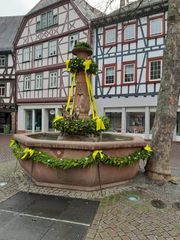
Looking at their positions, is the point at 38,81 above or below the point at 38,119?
above

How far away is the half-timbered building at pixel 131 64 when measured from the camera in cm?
1510

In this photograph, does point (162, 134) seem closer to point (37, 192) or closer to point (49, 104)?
point (37, 192)

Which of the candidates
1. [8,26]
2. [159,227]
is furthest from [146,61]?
[8,26]

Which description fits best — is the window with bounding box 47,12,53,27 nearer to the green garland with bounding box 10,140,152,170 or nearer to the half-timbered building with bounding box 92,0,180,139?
the half-timbered building with bounding box 92,0,180,139

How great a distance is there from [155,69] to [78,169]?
488 inches

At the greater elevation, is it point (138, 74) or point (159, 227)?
point (138, 74)

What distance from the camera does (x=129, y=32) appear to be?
1631 cm

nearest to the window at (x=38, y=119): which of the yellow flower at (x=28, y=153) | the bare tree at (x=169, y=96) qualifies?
the yellow flower at (x=28, y=153)

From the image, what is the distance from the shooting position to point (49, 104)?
19500mm

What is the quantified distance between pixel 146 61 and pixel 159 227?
13.6 m

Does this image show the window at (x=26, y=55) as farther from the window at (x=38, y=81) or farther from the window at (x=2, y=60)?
the window at (x=2, y=60)

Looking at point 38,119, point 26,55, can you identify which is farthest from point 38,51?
point 38,119

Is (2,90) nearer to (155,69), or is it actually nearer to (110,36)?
(110,36)

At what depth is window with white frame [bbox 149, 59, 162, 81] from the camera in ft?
49.4
